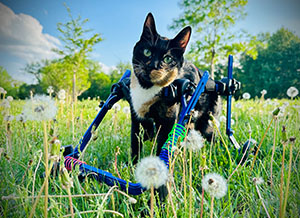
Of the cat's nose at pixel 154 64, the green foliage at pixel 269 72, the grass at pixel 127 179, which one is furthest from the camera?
the green foliage at pixel 269 72

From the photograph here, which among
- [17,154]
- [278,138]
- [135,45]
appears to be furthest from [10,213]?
[278,138]

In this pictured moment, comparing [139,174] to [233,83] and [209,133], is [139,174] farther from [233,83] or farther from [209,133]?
[209,133]

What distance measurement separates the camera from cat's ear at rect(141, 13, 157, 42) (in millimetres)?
1265

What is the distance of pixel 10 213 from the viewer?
2.21ft

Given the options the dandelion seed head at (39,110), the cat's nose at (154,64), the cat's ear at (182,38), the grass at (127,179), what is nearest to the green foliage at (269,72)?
the grass at (127,179)

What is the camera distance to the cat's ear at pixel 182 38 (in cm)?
128

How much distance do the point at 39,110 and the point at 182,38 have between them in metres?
1.03

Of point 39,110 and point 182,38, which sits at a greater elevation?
point 182,38

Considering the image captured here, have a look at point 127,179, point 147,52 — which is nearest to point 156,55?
point 147,52

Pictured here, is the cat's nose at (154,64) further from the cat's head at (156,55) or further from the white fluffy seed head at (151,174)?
the white fluffy seed head at (151,174)

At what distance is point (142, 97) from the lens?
1292 millimetres

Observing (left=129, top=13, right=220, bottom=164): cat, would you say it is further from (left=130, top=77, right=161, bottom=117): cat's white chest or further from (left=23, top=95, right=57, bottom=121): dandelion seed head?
(left=23, top=95, right=57, bottom=121): dandelion seed head

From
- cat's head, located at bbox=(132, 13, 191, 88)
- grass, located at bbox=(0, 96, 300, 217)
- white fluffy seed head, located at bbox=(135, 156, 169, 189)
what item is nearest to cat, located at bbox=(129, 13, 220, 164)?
cat's head, located at bbox=(132, 13, 191, 88)

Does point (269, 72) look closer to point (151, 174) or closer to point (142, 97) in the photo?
point (142, 97)
